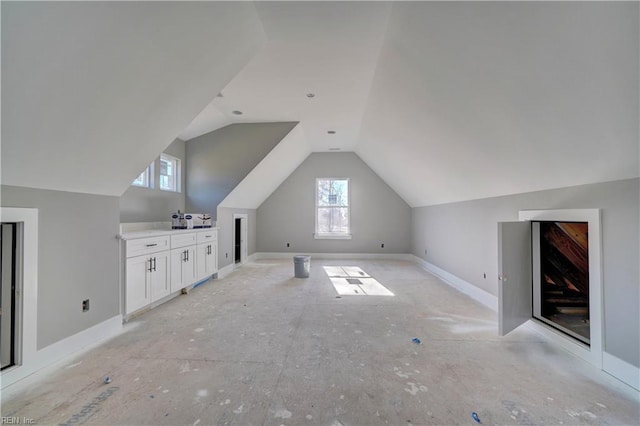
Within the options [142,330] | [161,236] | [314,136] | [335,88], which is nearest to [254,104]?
[335,88]

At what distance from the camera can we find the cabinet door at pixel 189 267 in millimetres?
3846

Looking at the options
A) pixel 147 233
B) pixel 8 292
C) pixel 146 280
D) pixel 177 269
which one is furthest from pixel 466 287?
pixel 8 292

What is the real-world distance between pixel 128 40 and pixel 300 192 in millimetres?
5750

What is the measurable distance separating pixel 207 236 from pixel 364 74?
→ 3708 mm

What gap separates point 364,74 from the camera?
311 cm

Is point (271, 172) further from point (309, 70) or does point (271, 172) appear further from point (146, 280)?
point (146, 280)

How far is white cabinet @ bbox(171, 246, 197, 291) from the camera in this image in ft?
11.8

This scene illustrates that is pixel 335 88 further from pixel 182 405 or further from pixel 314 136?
pixel 182 405

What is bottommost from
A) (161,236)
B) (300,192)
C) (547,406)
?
(547,406)

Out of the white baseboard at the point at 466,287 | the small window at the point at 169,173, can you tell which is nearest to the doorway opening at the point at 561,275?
the white baseboard at the point at 466,287

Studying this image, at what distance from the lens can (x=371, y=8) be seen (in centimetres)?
206

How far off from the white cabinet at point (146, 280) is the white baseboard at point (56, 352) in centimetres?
25

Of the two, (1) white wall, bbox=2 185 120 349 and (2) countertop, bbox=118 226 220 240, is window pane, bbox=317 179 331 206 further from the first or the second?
(1) white wall, bbox=2 185 120 349

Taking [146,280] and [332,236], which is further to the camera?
[332,236]
